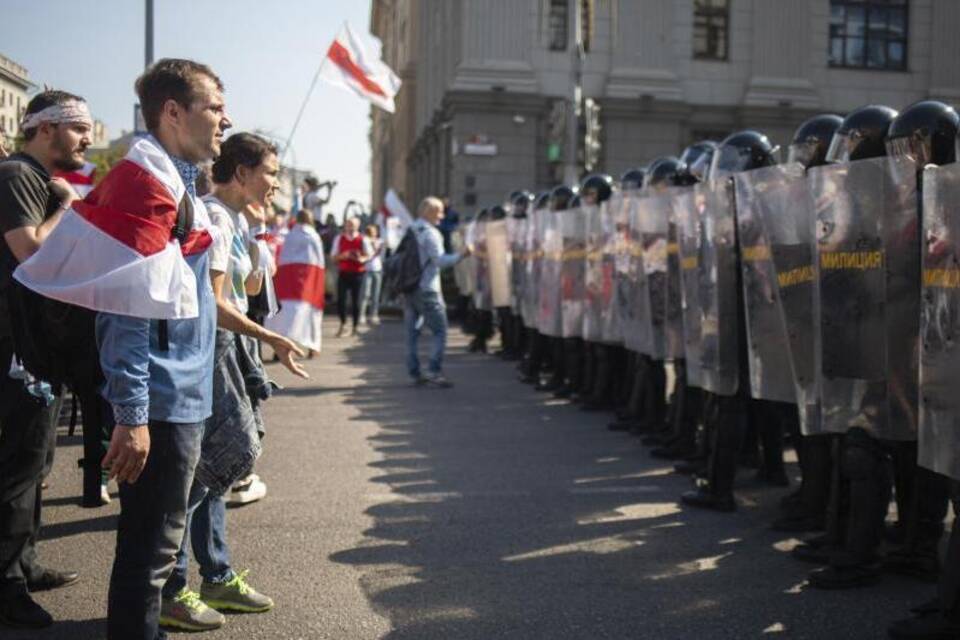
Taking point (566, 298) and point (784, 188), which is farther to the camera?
point (566, 298)

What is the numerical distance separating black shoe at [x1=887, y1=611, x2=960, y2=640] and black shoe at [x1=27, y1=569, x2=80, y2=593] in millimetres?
3405

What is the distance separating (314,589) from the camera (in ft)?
16.7

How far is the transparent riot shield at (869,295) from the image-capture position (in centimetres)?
507

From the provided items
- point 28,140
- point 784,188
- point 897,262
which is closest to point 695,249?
point 784,188

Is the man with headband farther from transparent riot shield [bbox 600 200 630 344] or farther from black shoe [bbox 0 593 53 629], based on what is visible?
transparent riot shield [bbox 600 200 630 344]

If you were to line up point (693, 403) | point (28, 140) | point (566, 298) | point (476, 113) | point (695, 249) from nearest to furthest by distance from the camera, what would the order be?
1. point (28, 140)
2. point (695, 249)
3. point (693, 403)
4. point (566, 298)
5. point (476, 113)

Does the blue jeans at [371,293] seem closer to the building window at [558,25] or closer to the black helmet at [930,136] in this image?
the building window at [558,25]

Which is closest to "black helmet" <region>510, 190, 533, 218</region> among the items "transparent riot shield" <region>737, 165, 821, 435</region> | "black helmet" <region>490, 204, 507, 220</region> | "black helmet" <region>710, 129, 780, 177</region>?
"black helmet" <region>490, 204, 507, 220</region>

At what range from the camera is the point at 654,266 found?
28.8 ft

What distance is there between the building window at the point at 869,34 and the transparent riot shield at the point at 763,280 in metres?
29.4

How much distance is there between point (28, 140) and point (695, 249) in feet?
12.5

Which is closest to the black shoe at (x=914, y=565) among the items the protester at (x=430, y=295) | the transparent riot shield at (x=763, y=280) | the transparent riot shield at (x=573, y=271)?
the transparent riot shield at (x=763, y=280)

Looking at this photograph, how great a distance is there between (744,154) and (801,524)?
7.08 feet

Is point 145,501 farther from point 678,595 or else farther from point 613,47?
point 613,47
